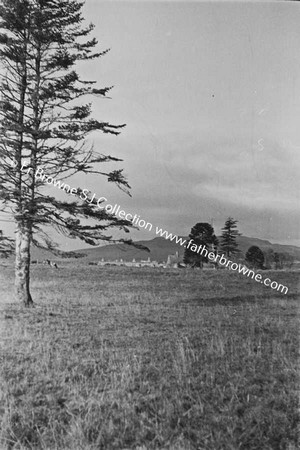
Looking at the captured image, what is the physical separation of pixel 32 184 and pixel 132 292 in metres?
7.59

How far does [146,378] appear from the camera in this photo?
19.5 feet

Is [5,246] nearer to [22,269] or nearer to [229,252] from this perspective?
[22,269]

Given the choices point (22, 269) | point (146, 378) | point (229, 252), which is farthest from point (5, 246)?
point (229, 252)

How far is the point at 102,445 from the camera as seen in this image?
431cm

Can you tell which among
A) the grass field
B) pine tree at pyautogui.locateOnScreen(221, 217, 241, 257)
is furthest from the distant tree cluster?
the grass field

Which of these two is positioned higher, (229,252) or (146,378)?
(229,252)

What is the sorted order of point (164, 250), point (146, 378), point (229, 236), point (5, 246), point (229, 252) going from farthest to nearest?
point (164, 250), point (229, 252), point (229, 236), point (5, 246), point (146, 378)

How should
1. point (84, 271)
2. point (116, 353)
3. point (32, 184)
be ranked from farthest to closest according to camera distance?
point (84, 271), point (32, 184), point (116, 353)

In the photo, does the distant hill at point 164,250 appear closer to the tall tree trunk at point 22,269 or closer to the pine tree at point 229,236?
the pine tree at point 229,236

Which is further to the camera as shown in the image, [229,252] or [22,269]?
[229,252]

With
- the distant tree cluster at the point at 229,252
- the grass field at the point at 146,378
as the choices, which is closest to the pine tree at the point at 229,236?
the distant tree cluster at the point at 229,252

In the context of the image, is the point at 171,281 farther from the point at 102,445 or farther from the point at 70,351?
the point at 102,445

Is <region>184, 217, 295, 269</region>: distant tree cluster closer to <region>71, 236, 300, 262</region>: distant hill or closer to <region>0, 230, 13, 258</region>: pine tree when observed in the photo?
<region>71, 236, 300, 262</region>: distant hill

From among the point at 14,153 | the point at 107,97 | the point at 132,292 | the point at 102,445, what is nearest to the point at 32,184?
the point at 14,153
